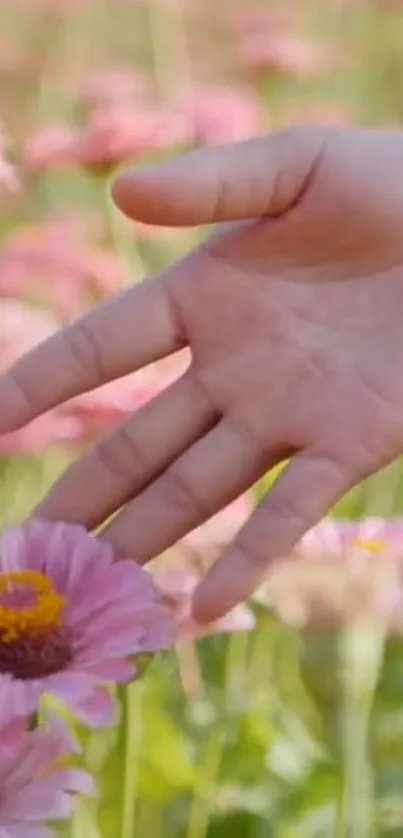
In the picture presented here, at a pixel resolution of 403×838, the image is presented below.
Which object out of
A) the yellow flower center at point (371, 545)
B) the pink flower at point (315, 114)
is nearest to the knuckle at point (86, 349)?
the yellow flower center at point (371, 545)

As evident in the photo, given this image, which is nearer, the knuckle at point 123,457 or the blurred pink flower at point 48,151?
the knuckle at point 123,457

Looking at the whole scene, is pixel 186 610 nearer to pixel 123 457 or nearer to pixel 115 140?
pixel 123 457

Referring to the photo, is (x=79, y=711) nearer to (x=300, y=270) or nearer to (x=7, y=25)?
(x=300, y=270)

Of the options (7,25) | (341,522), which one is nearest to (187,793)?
(341,522)

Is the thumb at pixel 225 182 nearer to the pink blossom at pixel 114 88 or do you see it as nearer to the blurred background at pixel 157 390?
the blurred background at pixel 157 390

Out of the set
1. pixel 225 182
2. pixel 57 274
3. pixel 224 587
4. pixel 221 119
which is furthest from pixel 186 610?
pixel 221 119

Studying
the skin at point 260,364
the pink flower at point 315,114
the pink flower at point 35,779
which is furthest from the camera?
the pink flower at point 315,114
